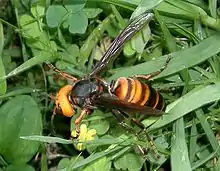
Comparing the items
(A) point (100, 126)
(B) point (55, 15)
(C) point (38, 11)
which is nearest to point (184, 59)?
(A) point (100, 126)

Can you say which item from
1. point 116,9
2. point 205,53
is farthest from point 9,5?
point 205,53

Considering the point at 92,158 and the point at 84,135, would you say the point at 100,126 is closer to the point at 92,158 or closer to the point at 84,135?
the point at 84,135

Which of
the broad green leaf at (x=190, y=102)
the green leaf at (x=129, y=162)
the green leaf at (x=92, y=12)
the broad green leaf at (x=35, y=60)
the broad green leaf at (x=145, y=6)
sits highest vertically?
the green leaf at (x=92, y=12)

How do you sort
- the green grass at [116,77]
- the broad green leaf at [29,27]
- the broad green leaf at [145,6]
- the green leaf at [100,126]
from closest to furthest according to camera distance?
1. the broad green leaf at [145,6]
2. the green grass at [116,77]
3. the green leaf at [100,126]
4. the broad green leaf at [29,27]

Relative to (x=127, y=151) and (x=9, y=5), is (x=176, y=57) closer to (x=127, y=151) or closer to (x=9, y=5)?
(x=127, y=151)

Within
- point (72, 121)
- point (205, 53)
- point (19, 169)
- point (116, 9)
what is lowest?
point (19, 169)

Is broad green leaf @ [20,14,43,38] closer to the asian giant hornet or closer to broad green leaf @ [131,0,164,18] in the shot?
the asian giant hornet

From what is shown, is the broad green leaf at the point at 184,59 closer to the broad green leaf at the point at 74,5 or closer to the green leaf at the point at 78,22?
the green leaf at the point at 78,22

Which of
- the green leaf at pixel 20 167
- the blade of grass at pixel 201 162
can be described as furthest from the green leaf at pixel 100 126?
the blade of grass at pixel 201 162
